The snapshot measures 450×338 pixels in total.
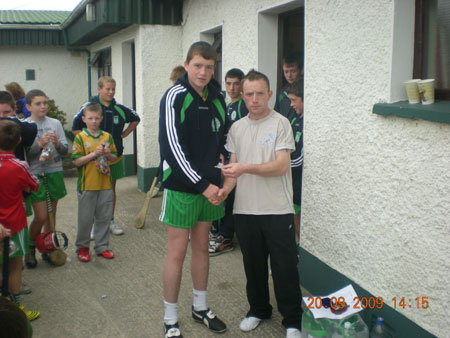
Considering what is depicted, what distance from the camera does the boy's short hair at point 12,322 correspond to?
1.02m

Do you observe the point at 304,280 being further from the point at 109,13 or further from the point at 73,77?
the point at 73,77

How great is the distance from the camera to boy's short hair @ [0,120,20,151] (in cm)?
315

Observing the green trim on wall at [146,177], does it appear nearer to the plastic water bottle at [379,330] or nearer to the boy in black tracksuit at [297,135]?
the boy in black tracksuit at [297,135]

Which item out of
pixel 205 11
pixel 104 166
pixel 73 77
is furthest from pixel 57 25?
pixel 104 166

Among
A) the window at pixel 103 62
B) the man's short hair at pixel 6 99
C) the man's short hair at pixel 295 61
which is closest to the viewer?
the man's short hair at pixel 6 99

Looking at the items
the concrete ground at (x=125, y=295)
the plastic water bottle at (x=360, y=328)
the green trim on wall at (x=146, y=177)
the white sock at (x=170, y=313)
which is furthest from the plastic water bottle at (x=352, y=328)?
the green trim on wall at (x=146, y=177)

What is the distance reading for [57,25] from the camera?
1205cm

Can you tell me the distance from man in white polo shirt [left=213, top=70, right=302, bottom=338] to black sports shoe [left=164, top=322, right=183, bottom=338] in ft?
2.11

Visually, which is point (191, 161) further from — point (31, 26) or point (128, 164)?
point (31, 26)

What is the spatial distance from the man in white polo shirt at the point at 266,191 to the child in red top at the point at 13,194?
1.48 m

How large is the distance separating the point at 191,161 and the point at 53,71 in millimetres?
11116

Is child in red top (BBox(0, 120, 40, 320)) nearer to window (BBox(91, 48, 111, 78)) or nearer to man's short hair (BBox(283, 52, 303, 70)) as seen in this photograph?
man's short hair (BBox(283, 52, 303, 70))

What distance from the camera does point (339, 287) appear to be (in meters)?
3.25

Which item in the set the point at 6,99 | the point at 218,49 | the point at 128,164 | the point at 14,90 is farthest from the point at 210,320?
the point at 128,164
